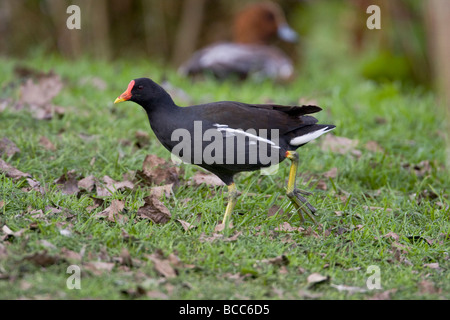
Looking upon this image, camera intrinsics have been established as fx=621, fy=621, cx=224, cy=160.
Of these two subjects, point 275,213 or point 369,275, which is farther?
point 275,213

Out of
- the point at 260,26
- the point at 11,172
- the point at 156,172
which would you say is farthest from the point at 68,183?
the point at 260,26

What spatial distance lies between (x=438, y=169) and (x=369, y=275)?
2.25 meters

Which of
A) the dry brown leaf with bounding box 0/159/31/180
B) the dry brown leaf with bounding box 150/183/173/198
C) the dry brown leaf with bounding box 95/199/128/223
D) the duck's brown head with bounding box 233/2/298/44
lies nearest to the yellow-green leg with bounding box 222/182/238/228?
the dry brown leaf with bounding box 150/183/173/198

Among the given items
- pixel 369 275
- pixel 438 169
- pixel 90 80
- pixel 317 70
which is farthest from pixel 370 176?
pixel 317 70

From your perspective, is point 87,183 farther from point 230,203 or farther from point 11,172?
point 230,203

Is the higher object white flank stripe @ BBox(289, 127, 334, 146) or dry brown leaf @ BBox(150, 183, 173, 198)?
white flank stripe @ BBox(289, 127, 334, 146)

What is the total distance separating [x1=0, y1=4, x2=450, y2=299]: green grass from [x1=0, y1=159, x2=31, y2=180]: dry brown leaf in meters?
0.10

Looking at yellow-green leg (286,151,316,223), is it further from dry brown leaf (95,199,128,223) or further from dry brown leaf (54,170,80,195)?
dry brown leaf (54,170,80,195)

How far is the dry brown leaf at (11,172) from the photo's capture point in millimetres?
4473

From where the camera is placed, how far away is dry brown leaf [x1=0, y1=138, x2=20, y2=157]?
4.92 m

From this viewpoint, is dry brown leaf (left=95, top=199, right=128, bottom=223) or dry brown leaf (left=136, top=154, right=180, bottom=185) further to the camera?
dry brown leaf (left=136, top=154, right=180, bottom=185)

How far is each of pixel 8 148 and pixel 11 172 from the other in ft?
1.77
